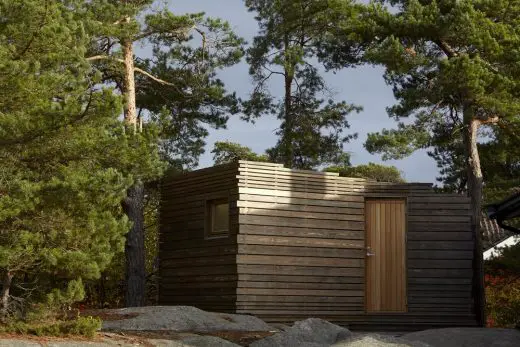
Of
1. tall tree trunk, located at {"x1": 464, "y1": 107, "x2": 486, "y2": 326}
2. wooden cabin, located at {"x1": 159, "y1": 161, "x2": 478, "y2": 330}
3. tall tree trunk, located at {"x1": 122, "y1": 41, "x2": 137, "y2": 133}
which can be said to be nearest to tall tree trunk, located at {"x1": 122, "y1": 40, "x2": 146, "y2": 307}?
tall tree trunk, located at {"x1": 122, "y1": 41, "x2": 137, "y2": 133}

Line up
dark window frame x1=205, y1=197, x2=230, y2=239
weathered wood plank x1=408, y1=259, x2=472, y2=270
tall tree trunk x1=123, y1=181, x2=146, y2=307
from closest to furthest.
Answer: dark window frame x1=205, y1=197, x2=230, y2=239 < weathered wood plank x1=408, y1=259, x2=472, y2=270 < tall tree trunk x1=123, y1=181, x2=146, y2=307

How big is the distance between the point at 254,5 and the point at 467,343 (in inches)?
538

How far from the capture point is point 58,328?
400 inches

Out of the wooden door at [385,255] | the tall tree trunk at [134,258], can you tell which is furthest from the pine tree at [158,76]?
the wooden door at [385,255]

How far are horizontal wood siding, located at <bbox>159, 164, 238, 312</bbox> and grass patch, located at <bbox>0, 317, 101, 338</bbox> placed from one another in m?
4.43

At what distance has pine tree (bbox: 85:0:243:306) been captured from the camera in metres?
16.6

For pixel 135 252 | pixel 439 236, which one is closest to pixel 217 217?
pixel 135 252

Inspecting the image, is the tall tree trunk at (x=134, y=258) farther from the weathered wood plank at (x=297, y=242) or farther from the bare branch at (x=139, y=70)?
the weathered wood plank at (x=297, y=242)

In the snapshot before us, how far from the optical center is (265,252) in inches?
574

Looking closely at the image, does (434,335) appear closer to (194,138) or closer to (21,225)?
(21,225)

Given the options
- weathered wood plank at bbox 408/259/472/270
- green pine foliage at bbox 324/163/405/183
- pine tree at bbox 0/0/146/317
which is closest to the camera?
pine tree at bbox 0/0/146/317

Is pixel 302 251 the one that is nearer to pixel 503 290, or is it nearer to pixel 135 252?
pixel 135 252

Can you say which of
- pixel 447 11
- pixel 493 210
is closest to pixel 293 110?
pixel 447 11

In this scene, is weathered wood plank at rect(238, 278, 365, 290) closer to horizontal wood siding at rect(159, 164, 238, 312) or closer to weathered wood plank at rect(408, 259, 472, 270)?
horizontal wood siding at rect(159, 164, 238, 312)
